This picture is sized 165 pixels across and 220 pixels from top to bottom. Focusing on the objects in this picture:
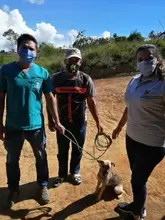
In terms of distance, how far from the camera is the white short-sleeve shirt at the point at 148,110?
104 inches

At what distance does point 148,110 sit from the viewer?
274 cm

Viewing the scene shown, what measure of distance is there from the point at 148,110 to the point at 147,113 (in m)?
0.03

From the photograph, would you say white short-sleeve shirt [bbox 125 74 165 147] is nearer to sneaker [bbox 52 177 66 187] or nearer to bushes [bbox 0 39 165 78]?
sneaker [bbox 52 177 66 187]

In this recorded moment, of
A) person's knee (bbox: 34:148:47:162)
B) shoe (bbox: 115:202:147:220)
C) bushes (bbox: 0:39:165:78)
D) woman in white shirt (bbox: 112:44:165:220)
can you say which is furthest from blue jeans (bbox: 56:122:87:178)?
bushes (bbox: 0:39:165:78)

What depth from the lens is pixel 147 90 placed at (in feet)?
8.82

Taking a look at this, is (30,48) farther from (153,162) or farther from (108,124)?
(108,124)

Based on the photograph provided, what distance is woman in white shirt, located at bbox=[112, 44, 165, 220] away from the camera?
2680 mm

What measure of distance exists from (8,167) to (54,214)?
0.77 m

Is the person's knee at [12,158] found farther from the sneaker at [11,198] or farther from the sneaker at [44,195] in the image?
the sneaker at [44,195]

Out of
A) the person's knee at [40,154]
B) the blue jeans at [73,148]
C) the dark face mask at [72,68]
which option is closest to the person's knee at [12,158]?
the person's knee at [40,154]

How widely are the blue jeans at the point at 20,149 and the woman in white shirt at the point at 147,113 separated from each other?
1116 millimetres

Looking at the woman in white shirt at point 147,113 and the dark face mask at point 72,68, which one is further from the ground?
the dark face mask at point 72,68

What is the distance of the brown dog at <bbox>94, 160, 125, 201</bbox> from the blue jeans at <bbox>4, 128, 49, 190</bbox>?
2.23 ft

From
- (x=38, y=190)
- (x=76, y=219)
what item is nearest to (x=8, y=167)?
(x=38, y=190)
